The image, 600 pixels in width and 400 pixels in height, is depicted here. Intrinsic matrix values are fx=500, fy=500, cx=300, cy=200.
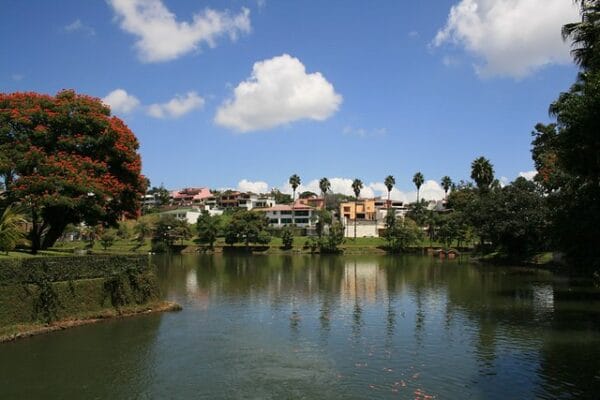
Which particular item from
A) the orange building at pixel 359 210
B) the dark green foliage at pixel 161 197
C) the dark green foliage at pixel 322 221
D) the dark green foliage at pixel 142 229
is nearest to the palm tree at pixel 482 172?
the dark green foliage at pixel 322 221

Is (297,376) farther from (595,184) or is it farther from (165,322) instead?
(595,184)

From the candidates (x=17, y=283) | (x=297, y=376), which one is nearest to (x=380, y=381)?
(x=297, y=376)

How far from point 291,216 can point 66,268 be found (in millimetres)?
116838

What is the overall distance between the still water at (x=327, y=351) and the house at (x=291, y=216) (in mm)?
99467

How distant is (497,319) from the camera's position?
32562 millimetres

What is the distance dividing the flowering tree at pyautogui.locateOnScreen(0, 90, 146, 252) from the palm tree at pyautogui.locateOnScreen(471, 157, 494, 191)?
81.6m

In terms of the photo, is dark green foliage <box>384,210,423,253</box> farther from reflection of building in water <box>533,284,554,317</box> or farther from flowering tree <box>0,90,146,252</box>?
flowering tree <box>0,90,146,252</box>

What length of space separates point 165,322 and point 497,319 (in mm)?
21238

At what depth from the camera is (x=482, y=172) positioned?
335 feet

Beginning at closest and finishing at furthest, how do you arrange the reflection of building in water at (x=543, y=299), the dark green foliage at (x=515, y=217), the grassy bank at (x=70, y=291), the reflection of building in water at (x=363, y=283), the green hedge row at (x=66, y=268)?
the grassy bank at (x=70, y=291) → the green hedge row at (x=66, y=268) → the reflection of building in water at (x=543, y=299) → the reflection of building in water at (x=363, y=283) → the dark green foliage at (x=515, y=217)

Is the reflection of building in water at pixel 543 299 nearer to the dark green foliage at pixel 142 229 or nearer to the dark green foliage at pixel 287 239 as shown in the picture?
the dark green foliage at pixel 287 239

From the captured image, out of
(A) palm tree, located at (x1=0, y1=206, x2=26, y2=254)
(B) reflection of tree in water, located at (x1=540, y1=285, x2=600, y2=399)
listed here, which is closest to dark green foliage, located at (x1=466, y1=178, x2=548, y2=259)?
(B) reflection of tree in water, located at (x1=540, y1=285, x2=600, y2=399)

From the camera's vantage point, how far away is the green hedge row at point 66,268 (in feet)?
82.5

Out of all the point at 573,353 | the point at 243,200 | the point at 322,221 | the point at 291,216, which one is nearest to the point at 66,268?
the point at 573,353
